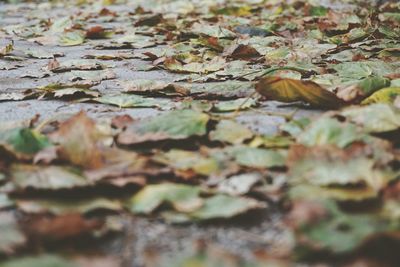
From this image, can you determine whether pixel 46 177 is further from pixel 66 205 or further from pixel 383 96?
pixel 383 96

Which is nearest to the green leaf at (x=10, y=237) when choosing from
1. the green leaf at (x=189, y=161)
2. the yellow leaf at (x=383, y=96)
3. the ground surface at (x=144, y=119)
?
the ground surface at (x=144, y=119)

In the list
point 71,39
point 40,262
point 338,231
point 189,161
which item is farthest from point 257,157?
point 71,39

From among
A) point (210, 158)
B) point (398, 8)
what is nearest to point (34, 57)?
point (210, 158)

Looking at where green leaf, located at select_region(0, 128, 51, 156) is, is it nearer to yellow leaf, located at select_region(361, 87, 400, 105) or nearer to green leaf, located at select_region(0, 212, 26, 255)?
green leaf, located at select_region(0, 212, 26, 255)

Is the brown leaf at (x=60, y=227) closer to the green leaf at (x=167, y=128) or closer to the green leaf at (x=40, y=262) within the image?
the green leaf at (x=40, y=262)

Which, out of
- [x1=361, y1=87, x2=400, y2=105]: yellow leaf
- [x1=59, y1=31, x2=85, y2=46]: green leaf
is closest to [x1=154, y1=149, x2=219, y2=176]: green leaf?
[x1=361, y1=87, x2=400, y2=105]: yellow leaf
